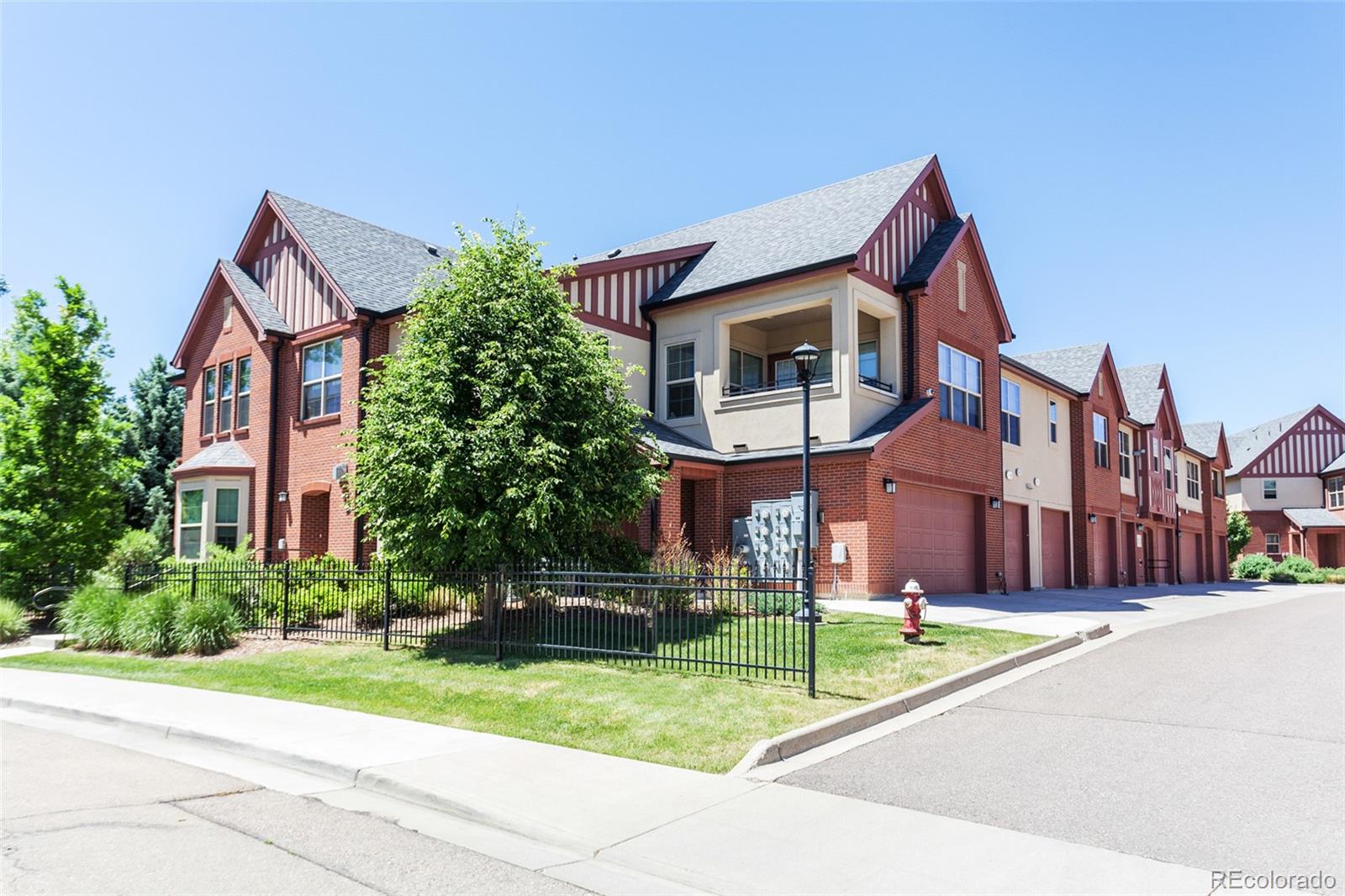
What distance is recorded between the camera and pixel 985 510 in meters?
22.5

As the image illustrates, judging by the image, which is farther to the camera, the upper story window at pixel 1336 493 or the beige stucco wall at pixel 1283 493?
the beige stucco wall at pixel 1283 493

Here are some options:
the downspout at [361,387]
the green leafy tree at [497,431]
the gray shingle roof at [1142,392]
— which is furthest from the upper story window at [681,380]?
the gray shingle roof at [1142,392]

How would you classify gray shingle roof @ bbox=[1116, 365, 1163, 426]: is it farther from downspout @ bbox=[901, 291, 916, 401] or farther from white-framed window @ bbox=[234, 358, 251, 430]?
white-framed window @ bbox=[234, 358, 251, 430]

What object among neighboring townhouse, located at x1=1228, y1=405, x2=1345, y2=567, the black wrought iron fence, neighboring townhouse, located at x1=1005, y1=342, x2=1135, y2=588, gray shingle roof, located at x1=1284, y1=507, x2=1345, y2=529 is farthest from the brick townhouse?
neighboring townhouse, located at x1=1228, y1=405, x2=1345, y2=567

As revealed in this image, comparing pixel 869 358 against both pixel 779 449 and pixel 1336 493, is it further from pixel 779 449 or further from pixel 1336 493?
pixel 1336 493

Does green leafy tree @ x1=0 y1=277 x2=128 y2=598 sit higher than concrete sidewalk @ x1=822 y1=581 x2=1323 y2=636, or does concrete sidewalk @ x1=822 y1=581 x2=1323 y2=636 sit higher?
green leafy tree @ x1=0 y1=277 x2=128 y2=598

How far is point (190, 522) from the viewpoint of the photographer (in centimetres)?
2273

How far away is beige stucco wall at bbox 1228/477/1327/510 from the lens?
56188 mm

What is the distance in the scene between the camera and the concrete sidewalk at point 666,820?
4.78 m

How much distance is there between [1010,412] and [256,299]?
2055cm

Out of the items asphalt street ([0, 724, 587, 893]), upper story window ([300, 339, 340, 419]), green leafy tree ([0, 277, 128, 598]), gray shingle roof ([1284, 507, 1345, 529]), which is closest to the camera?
asphalt street ([0, 724, 587, 893])

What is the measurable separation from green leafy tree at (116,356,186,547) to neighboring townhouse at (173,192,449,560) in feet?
15.7

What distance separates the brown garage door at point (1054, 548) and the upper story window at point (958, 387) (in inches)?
241

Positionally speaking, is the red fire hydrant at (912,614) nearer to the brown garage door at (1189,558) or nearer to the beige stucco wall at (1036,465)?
the beige stucco wall at (1036,465)
